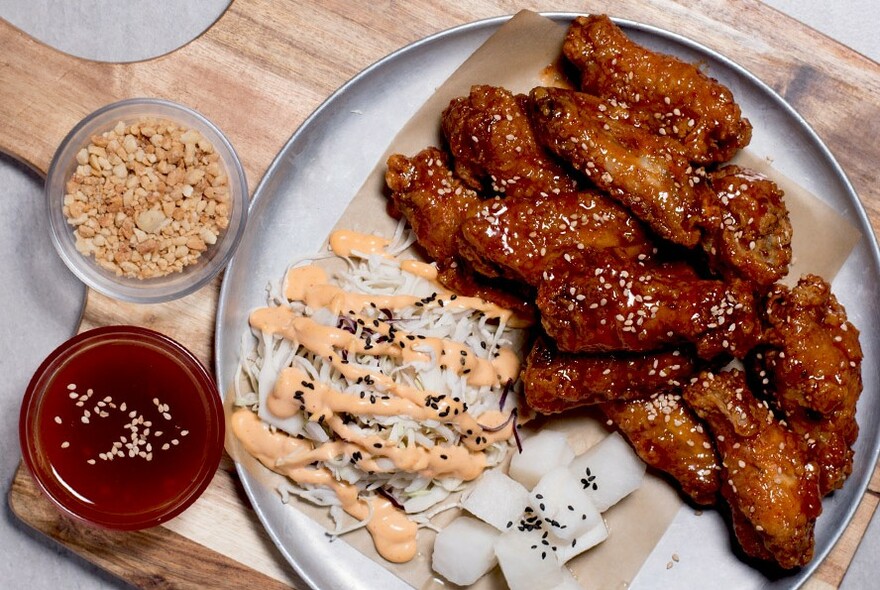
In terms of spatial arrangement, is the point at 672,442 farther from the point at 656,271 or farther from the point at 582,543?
the point at 656,271

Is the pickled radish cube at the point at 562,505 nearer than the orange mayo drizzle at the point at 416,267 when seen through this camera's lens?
Yes

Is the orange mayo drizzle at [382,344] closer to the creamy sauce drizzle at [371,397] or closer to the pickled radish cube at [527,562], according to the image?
the creamy sauce drizzle at [371,397]

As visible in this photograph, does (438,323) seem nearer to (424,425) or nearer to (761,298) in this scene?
(424,425)

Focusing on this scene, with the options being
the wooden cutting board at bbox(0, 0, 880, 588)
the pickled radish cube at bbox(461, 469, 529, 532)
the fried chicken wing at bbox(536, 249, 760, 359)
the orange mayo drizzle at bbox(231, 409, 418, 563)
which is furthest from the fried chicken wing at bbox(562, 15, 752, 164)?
the orange mayo drizzle at bbox(231, 409, 418, 563)

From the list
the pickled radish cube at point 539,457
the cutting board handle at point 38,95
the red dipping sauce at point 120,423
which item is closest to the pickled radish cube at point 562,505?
the pickled radish cube at point 539,457

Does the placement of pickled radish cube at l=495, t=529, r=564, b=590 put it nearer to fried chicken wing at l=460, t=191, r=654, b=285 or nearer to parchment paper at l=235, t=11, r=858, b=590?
parchment paper at l=235, t=11, r=858, b=590

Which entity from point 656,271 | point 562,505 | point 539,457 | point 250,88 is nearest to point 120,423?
point 250,88
